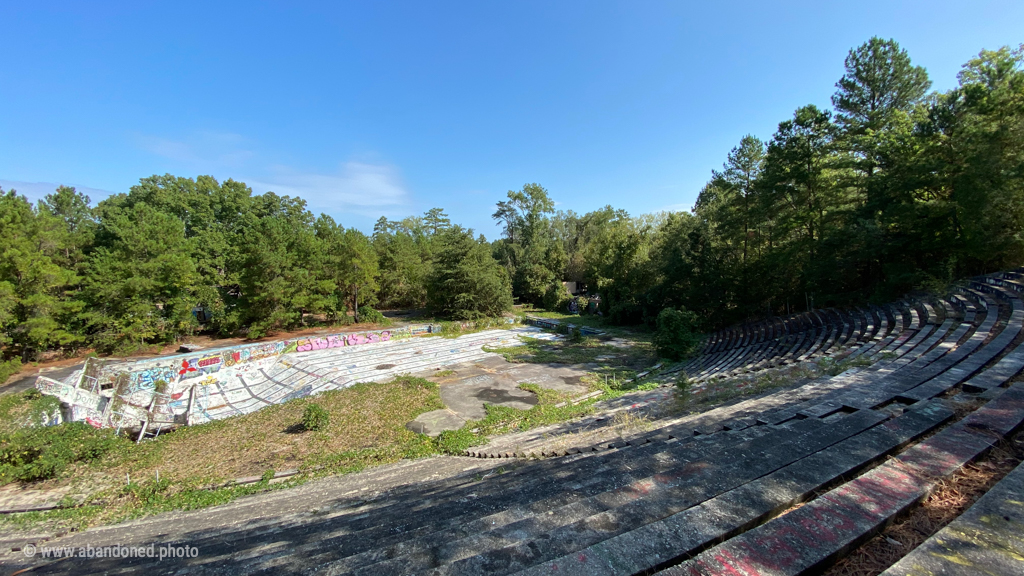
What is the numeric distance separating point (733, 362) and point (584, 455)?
1020cm

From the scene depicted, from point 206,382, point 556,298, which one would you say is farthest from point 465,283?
point 206,382

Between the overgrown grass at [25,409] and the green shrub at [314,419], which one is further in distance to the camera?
the overgrown grass at [25,409]

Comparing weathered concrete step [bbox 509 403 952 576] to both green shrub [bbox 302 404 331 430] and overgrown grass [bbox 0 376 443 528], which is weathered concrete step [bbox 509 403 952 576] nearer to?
overgrown grass [bbox 0 376 443 528]

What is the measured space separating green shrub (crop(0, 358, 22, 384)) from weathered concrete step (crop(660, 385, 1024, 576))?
26.3 metres

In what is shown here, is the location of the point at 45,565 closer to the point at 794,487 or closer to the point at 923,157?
the point at 794,487

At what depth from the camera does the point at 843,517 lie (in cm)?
200

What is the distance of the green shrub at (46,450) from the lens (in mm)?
7355

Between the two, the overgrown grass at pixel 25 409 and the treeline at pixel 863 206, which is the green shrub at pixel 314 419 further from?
the treeline at pixel 863 206

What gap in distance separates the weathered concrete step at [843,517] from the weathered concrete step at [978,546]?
0.75 ft

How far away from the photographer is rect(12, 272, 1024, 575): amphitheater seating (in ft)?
6.31

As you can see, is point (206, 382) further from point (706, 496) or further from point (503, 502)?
point (706, 496)

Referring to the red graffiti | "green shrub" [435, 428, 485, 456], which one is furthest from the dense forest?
"green shrub" [435, 428, 485, 456]

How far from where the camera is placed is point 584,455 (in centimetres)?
535

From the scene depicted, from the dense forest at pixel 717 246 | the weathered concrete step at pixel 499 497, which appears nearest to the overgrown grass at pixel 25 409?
the dense forest at pixel 717 246
